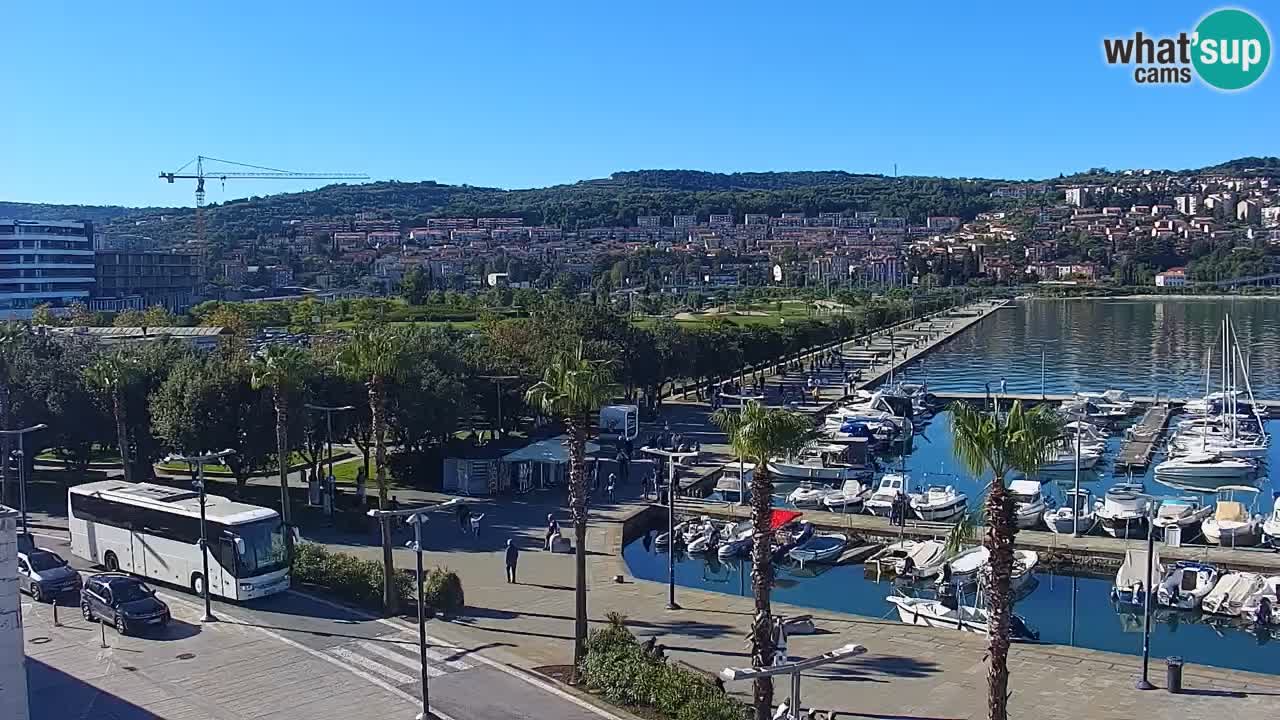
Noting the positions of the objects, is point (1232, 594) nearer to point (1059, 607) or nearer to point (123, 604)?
point (1059, 607)

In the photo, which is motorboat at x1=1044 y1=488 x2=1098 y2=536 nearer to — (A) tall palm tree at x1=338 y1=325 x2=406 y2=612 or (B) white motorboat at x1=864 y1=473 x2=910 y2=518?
(B) white motorboat at x1=864 y1=473 x2=910 y2=518

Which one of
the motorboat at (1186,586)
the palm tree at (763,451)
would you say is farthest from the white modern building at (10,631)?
the motorboat at (1186,586)

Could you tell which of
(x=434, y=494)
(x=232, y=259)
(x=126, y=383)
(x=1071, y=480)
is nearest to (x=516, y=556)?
(x=434, y=494)

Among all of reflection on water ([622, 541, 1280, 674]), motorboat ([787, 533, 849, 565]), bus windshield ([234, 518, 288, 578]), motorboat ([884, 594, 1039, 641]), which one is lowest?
reflection on water ([622, 541, 1280, 674])

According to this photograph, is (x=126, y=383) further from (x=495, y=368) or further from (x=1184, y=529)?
(x=1184, y=529)

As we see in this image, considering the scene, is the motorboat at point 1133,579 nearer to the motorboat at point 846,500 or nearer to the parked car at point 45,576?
the motorboat at point 846,500

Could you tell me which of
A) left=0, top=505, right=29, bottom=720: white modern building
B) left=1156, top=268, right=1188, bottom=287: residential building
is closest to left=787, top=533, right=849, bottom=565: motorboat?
left=0, top=505, right=29, bottom=720: white modern building
